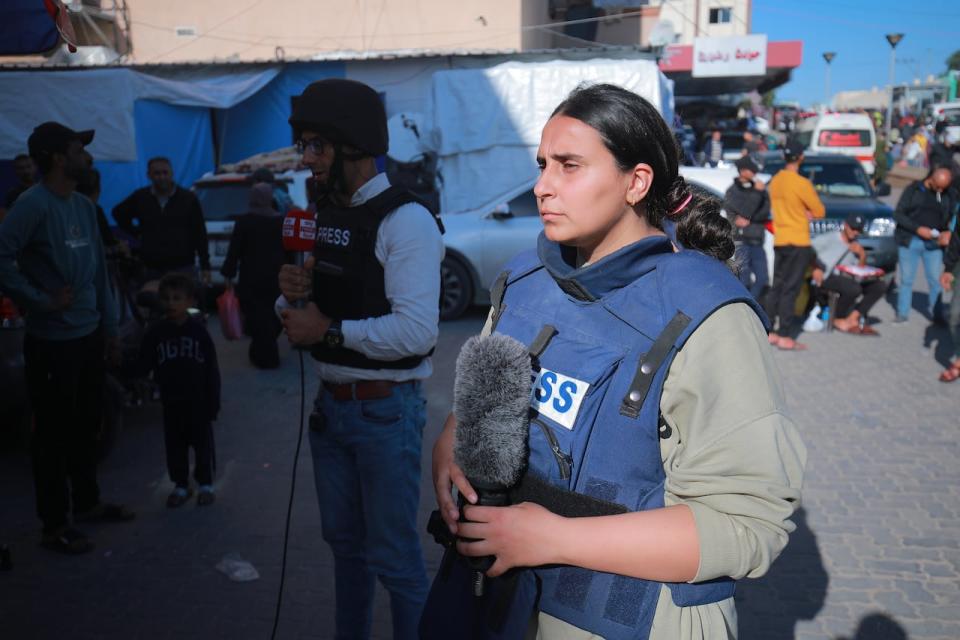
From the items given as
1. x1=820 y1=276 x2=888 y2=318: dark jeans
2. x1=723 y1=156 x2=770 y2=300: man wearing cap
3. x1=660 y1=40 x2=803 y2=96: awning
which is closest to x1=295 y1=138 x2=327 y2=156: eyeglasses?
x1=723 y1=156 x2=770 y2=300: man wearing cap

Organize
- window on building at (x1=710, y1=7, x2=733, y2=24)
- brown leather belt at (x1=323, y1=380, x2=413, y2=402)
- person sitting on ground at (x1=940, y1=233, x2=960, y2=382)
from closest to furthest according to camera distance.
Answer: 1. brown leather belt at (x1=323, y1=380, x2=413, y2=402)
2. person sitting on ground at (x1=940, y1=233, x2=960, y2=382)
3. window on building at (x1=710, y1=7, x2=733, y2=24)

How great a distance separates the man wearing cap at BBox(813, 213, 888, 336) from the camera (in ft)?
30.4

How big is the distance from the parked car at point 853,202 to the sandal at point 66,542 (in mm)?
9346

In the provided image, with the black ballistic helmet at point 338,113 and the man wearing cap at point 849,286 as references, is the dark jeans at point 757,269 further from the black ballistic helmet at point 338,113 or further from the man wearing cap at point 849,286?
the black ballistic helmet at point 338,113

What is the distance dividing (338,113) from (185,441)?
2.91 meters

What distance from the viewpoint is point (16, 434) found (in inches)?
230

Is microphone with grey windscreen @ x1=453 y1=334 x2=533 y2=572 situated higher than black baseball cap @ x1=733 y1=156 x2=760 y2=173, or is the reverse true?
black baseball cap @ x1=733 y1=156 x2=760 y2=173

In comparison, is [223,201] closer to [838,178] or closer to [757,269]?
[757,269]

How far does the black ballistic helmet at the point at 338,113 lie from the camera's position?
270cm

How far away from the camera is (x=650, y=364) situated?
143 centimetres

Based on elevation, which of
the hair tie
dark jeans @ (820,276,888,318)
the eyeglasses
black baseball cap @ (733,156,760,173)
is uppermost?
the eyeglasses

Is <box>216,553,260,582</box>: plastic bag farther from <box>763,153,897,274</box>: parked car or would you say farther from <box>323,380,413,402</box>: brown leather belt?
<box>763,153,897,274</box>: parked car

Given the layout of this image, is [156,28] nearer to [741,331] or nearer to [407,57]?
[407,57]

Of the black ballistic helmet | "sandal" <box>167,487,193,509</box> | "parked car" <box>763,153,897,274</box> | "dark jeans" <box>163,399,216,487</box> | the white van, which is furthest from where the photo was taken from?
the white van
